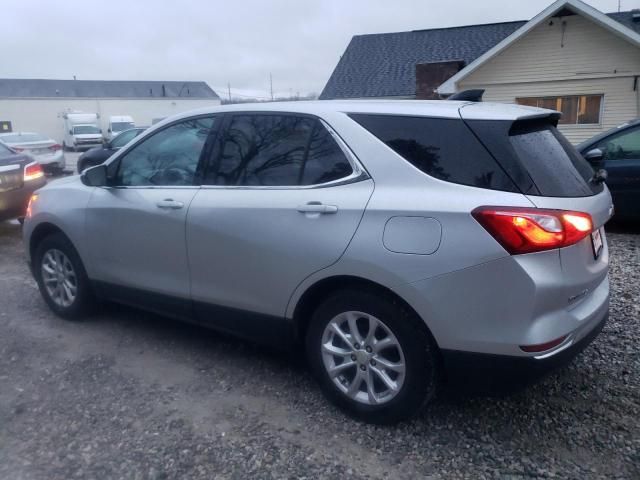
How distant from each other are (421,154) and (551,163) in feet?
2.07

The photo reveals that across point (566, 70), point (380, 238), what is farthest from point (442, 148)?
point (566, 70)

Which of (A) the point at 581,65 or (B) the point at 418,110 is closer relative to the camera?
(B) the point at 418,110

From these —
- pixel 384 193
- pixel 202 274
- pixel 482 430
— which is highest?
pixel 384 193

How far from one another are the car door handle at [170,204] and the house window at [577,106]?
15.2 meters

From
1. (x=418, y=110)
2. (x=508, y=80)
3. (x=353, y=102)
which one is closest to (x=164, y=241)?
(x=353, y=102)

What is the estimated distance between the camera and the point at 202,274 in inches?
140

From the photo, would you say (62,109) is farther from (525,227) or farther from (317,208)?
(525,227)

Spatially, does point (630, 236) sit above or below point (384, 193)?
below

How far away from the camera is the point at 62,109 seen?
5428 centimetres

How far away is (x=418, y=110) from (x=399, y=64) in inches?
823

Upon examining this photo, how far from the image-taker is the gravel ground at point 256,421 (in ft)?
8.99

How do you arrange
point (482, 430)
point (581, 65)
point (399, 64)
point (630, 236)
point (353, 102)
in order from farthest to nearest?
point (399, 64) → point (581, 65) → point (630, 236) → point (353, 102) → point (482, 430)

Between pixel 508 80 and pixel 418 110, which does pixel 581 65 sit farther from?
pixel 418 110

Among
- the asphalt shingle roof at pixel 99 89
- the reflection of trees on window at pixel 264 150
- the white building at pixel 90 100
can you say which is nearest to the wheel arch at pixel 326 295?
the reflection of trees on window at pixel 264 150
